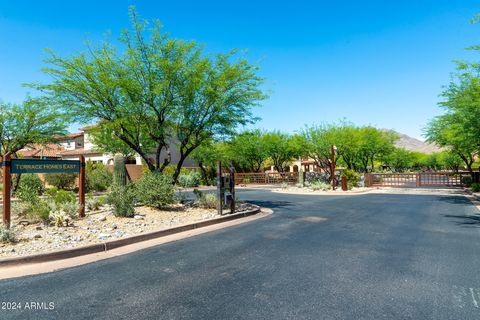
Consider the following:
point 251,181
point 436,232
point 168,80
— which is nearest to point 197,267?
point 436,232

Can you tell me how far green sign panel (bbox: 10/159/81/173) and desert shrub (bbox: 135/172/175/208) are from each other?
218 centimetres

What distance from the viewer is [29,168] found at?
839 centimetres

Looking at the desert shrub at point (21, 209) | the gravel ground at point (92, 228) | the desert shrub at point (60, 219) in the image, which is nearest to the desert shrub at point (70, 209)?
the gravel ground at point (92, 228)

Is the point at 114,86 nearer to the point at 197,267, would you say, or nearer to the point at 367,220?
the point at 197,267

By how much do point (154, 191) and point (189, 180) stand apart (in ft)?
64.5

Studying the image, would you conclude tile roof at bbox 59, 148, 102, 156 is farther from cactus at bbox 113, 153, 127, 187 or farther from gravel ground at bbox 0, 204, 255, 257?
gravel ground at bbox 0, 204, 255, 257

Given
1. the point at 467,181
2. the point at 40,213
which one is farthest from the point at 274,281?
the point at 467,181

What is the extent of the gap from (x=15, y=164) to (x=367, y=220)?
1055 cm

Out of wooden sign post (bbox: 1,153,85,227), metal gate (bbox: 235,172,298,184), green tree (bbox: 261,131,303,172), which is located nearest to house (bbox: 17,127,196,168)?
metal gate (bbox: 235,172,298,184)

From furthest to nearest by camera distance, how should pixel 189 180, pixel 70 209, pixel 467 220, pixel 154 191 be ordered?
pixel 189 180 → pixel 154 191 → pixel 467 220 → pixel 70 209

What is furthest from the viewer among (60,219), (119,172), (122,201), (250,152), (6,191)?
(250,152)

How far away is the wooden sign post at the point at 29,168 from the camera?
7.46m

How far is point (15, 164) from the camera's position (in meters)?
8.06

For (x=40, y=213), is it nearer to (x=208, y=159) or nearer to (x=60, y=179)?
(x=60, y=179)
